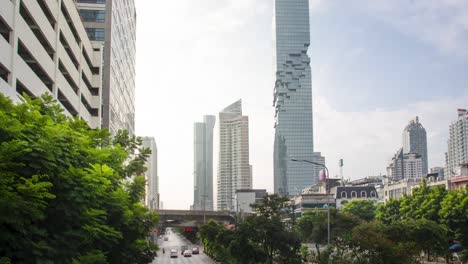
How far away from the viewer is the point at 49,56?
4656 cm

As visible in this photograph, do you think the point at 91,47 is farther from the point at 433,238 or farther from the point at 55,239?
the point at 55,239

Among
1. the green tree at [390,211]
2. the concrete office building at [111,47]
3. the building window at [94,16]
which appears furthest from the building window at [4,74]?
the green tree at [390,211]

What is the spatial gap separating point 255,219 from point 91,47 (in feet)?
114

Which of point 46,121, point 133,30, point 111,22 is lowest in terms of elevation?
point 46,121

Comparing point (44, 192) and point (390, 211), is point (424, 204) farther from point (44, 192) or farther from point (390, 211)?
point (44, 192)

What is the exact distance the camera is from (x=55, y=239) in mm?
16875

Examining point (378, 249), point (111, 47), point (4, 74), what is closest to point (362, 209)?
point (111, 47)

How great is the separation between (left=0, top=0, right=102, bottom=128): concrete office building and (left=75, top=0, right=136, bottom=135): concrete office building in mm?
7610

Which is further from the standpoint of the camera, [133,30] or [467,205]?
[133,30]

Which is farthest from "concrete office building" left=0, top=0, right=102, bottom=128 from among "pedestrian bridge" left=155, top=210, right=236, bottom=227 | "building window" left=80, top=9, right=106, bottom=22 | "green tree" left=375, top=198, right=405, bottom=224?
"green tree" left=375, top=198, right=405, bottom=224

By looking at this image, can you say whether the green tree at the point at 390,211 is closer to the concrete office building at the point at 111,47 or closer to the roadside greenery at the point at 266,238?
the roadside greenery at the point at 266,238

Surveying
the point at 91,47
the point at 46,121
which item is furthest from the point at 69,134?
the point at 91,47

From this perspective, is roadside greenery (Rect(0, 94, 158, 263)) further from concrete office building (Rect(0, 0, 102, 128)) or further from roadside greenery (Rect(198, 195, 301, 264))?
roadside greenery (Rect(198, 195, 301, 264))

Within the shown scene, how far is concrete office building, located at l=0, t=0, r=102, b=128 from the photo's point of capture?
34691 millimetres
